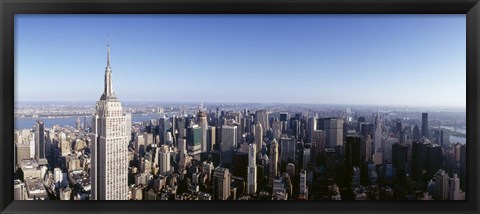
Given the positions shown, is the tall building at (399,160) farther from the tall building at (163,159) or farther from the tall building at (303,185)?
the tall building at (163,159)

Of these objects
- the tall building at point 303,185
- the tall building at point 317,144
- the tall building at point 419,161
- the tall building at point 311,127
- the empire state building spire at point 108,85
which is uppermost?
the empire state building spire at point 108,85

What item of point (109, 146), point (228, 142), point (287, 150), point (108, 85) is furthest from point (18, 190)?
point (287, 150)

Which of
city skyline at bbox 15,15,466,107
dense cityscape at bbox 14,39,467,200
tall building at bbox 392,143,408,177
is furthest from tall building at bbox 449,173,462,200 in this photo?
city skyline at bbox 15,15,466,107

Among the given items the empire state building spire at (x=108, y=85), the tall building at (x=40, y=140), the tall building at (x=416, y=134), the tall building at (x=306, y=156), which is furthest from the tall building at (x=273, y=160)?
the tall building at (x=40, y=140)

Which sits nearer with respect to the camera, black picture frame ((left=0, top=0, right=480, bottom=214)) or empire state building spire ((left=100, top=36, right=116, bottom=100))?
black picture frame ((left=0, top=0, right=480, bottom=214))

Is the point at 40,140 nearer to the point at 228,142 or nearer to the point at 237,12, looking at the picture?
the point at 228,142

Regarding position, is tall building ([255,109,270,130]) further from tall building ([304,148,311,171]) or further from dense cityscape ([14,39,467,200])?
tall building ([304,148,311,171])
